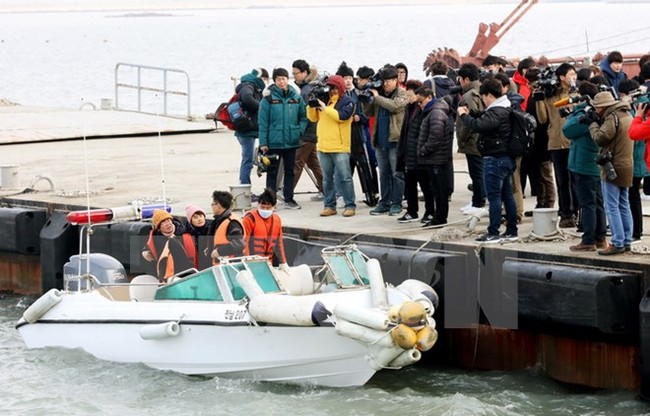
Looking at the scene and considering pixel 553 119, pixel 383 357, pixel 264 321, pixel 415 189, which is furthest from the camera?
pixel 415 189

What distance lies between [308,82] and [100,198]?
11.1 feet

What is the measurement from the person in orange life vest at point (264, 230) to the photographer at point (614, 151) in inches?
129

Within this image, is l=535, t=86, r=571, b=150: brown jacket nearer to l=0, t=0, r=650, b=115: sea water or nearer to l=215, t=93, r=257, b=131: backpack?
l=215, t=93, r=257, b=131: backpack

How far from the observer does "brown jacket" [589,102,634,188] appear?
1384cm

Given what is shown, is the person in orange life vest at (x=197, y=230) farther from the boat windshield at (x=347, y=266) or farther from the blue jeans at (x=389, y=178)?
the blue jeans at (x=389, y=178)

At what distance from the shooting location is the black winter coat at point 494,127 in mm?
14891

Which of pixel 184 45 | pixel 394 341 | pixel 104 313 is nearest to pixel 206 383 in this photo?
Answer: pixel 104 313

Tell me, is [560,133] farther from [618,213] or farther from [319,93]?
[319,93]

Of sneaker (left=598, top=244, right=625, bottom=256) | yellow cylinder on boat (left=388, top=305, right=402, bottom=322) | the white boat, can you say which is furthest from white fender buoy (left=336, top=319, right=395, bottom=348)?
sneaker (left=598, top=244, right=625, bottom=256)

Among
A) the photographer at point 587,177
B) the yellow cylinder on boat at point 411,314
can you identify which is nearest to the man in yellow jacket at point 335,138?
the photographer at point 587,177

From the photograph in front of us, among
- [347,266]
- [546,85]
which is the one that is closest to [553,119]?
[546,85]

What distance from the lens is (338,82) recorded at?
1714 centimetres

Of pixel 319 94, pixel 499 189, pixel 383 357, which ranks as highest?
pixel 319 94

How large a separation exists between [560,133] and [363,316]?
12.8 feet
